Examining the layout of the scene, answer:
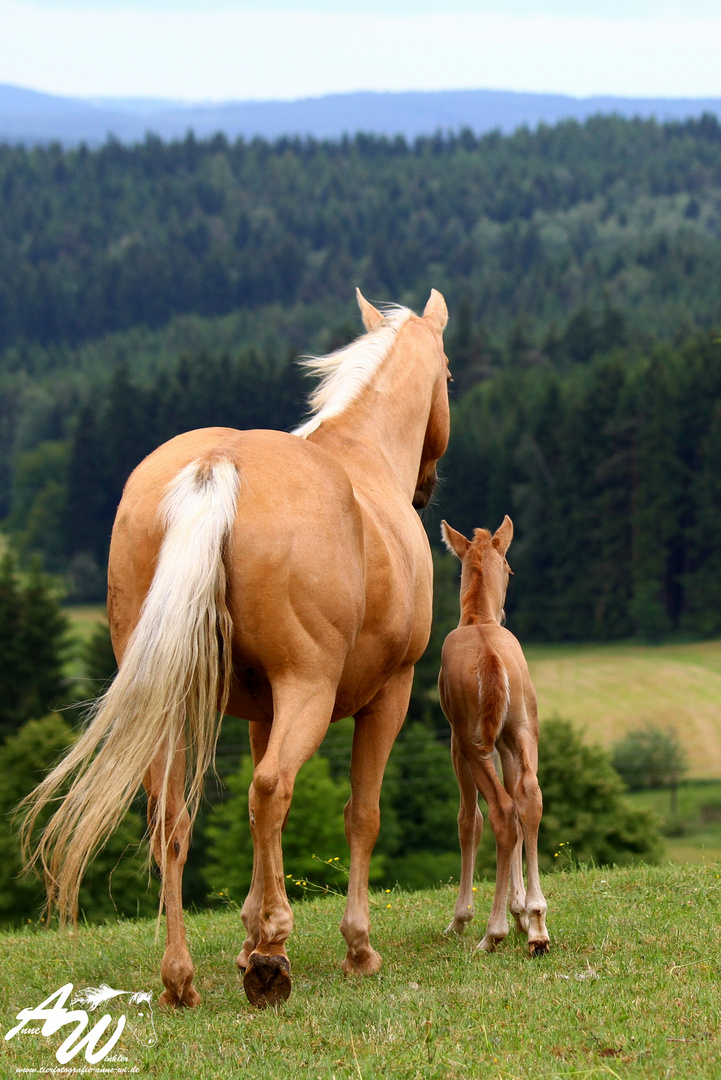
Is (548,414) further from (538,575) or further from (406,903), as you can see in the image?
(406,903)

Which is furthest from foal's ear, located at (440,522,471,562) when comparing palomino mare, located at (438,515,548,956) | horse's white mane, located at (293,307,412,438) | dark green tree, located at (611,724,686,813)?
dark green tree, located at (611,724,686,813)

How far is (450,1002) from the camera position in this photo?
16.7ft

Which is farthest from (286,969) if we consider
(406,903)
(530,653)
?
(530,653)

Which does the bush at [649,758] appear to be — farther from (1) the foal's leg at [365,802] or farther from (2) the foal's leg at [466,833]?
(1) the foal's leg at [365,802]

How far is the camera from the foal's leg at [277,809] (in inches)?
202

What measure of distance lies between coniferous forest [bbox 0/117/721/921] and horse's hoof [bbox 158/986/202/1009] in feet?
17.0

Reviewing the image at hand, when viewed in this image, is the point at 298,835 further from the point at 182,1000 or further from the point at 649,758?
the point at 182,1000

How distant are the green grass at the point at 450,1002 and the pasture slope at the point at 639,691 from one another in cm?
4172

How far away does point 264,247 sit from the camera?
180 meters

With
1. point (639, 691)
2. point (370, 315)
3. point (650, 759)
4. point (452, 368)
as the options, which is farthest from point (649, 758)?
point (452, 368)

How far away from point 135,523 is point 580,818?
18.1 m

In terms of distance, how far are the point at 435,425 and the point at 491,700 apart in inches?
→ 86.7

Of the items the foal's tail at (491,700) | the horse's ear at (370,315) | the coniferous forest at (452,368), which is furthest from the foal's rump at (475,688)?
the coniferous forest at (452,368)

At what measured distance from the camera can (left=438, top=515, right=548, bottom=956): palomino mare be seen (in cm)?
625
